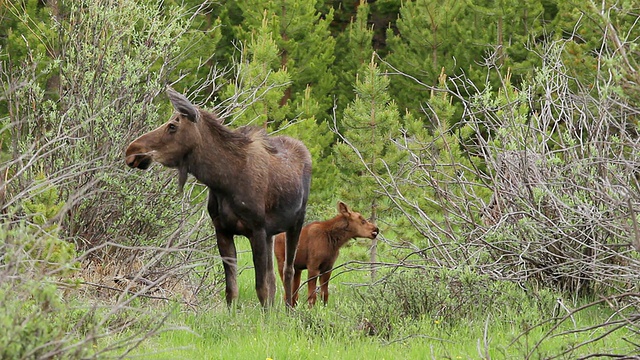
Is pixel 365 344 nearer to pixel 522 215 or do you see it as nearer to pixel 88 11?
pixel 522 215

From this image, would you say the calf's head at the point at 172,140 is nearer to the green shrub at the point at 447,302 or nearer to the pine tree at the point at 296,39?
the green shrub at the point at 447,302

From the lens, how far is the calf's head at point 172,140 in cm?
851

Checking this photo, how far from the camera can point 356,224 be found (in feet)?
39.6

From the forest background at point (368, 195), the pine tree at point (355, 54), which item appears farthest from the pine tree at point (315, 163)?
the pine tree at point (355, 54)

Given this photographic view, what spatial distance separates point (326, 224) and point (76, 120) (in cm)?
354

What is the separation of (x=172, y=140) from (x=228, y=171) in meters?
0.58

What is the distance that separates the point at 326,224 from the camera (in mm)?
11977

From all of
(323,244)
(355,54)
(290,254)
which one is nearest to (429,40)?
(355,54)

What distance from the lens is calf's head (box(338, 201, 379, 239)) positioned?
12055 millimetres

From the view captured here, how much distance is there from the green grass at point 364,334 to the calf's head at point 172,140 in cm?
132

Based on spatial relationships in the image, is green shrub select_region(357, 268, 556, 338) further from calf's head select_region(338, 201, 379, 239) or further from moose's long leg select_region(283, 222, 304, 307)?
calf's head select_region(338, 201, 379, 239)

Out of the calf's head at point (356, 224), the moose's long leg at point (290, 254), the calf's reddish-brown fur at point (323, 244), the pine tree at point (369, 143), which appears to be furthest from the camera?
the pine tree at point (369, 143)

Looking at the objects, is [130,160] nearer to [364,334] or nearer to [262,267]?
[262,267]

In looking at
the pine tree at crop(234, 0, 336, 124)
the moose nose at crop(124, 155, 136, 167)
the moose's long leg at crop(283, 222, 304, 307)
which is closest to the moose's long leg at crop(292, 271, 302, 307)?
the moose's long leg at crop(283, 222, 304, 307)
